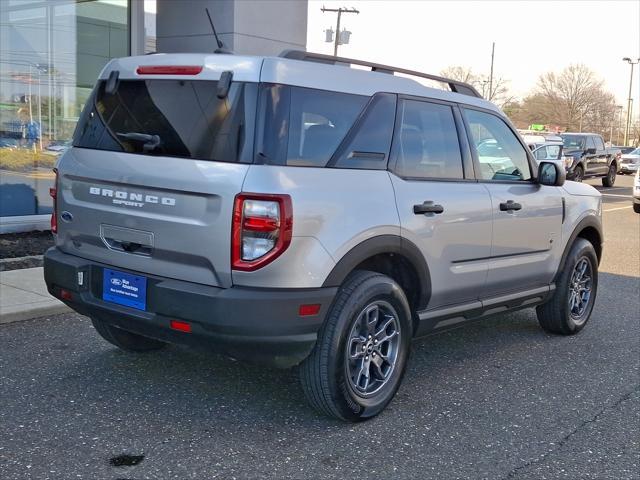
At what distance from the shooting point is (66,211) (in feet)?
A: 13.4

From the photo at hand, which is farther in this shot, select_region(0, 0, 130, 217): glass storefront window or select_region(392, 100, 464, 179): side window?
select_region(0, 0, 130, 217): glass storefront window

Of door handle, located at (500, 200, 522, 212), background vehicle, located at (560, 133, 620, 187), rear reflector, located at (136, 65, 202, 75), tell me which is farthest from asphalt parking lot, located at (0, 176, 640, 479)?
background vehicle, located at (560, 133, 620, 187)

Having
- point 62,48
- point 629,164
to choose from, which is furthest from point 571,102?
point 62,48

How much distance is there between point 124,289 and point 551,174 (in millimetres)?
3229

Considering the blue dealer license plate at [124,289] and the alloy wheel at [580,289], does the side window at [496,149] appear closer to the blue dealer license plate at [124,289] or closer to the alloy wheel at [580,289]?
the alloy wheel at [580,289]

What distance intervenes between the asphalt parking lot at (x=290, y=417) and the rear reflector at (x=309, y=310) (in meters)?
0.70

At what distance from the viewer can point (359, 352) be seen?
3943 millimetres

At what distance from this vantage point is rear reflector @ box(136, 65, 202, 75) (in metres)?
3.73

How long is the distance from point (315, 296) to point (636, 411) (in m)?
2.29

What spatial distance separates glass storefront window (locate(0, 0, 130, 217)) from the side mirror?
670 centimetres

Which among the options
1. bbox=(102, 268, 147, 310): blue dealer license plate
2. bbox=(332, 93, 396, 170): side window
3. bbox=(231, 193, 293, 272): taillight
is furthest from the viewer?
bbox=(332, 93, 396, 170): side window

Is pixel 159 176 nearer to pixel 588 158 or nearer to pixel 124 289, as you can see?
pixel 124 289

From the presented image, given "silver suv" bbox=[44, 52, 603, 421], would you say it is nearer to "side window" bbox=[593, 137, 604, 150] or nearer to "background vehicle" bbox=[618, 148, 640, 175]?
"side window" bbox=[593, 137, 604, 150]

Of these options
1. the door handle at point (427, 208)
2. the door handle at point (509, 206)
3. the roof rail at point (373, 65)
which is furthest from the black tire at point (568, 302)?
the door handle at point (427, 208)
